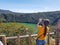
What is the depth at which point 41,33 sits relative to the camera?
7.03m

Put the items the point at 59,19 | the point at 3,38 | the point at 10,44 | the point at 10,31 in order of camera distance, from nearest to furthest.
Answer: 1. the point at 59,19
2. the point at 3,38
3. the point at 10,44
4. the point at 10,31

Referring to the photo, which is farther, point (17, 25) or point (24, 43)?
point (17, 25)

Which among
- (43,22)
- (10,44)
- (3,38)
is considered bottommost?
(10,44)

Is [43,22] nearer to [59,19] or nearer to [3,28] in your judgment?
[59,19]

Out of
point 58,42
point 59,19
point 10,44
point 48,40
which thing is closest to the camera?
point 59,19

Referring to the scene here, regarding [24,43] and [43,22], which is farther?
[24,43]

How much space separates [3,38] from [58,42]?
6.38 feet

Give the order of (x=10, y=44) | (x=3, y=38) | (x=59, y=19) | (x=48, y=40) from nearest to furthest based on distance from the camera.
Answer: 1. (x=59, y=19)
2. (x=3, y=38)
3. (x=48, y=40)
4. (x=10, y=44)

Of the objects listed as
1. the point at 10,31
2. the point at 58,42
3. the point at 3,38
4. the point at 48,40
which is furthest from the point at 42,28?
the point at 10,31

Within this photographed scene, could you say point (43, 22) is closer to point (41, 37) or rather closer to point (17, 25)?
point (41, 37)

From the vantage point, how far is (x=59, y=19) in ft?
21.3

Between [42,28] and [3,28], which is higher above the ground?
[42,28]

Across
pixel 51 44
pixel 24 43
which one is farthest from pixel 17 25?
pixel 51 44

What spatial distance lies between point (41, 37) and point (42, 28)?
0.27 meters
